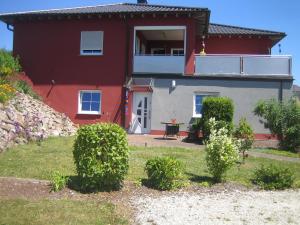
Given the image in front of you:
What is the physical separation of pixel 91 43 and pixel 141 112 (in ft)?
14.9

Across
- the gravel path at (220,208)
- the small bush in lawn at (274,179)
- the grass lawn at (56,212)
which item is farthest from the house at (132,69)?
the grass lawn at (56,212)

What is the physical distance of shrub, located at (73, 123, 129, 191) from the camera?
8172 millimetres

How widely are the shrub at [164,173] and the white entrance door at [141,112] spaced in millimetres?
11809

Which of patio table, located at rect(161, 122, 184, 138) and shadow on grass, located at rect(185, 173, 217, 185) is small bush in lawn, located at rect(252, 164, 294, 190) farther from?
patio table, located at rect(161, 122, 184, 138)

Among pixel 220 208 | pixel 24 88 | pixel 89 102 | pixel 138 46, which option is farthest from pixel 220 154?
pixel 138 46

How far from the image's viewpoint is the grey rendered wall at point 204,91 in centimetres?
1981

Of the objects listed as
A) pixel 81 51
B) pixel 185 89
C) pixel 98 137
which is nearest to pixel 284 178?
pixel 98 137

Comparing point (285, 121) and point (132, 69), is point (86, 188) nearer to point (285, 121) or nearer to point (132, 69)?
point (285, 121)

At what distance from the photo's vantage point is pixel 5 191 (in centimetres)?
806

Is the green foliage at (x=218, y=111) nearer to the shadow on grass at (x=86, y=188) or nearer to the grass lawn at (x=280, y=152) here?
the grass lawn at (x=280, y=152)

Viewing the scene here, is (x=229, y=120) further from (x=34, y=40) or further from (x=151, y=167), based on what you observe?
(x=34, y=40)

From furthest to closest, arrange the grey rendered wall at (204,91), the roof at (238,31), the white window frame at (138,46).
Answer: the roof at (238,31)
the white window frame at (138,46)
the grey rendered wall at (204,91)

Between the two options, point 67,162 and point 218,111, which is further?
point 218,111

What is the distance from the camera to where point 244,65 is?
20.3 m
